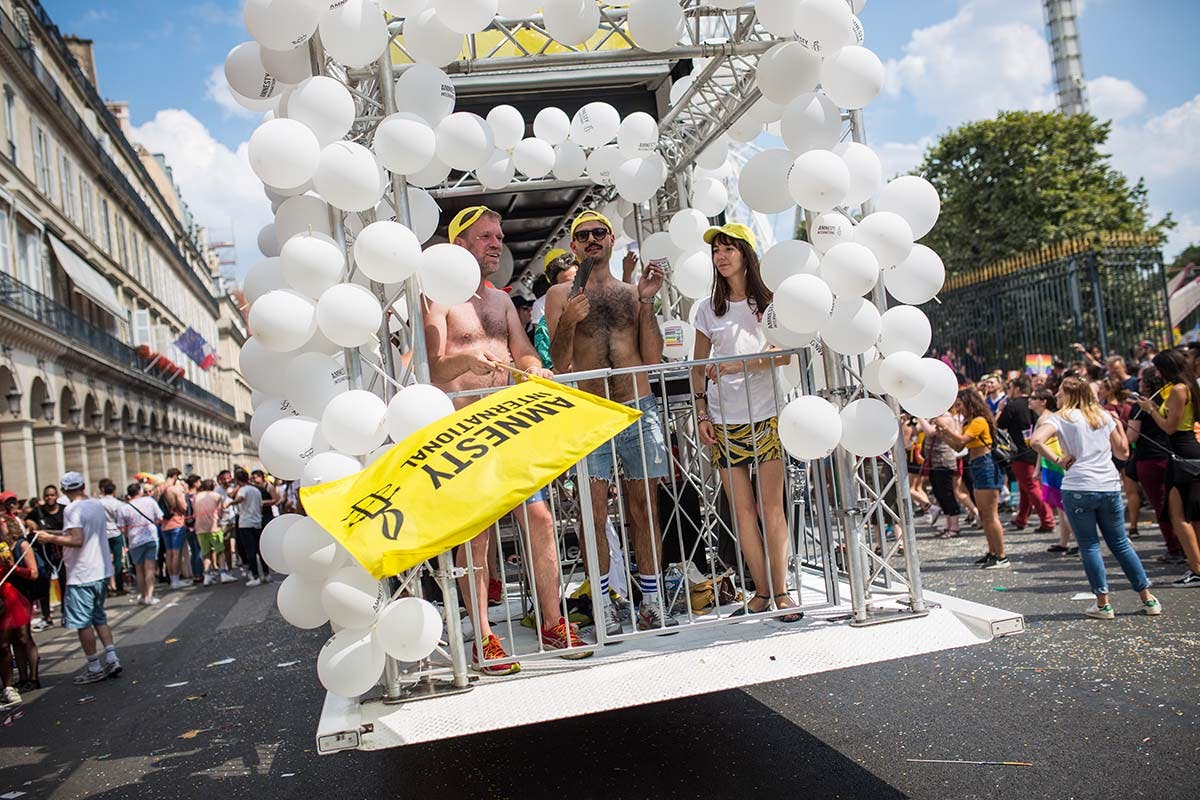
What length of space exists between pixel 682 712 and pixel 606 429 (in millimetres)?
2798

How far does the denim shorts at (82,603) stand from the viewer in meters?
9.26

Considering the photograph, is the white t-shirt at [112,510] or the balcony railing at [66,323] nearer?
the white t-shirt at [112,510]

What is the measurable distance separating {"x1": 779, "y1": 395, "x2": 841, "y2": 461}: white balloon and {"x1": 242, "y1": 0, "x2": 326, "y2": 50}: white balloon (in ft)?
8.99

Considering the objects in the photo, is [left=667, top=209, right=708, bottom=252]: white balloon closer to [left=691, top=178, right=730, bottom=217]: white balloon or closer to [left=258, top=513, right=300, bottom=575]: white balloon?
[left=691, top=178, right=730, bottom=217]: white balloon

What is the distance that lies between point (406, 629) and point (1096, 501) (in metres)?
5.48

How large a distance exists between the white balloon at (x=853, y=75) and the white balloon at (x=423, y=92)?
1829 millimetres

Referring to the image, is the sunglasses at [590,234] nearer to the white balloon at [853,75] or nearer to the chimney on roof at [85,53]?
the white balloon at [853,75]

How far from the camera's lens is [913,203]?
487 cm

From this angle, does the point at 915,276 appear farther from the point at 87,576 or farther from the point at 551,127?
the point at 87,576

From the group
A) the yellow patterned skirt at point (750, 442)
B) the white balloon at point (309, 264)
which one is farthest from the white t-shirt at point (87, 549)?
the yellow patterned skirt at point (750, 442)

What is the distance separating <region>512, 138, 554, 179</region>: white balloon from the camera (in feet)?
24.6

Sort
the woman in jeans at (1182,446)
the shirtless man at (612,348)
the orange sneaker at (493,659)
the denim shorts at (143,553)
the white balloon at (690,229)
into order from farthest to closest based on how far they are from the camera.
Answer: the denim shorts at (143,553), the woman in jeans at (1182,446), the white balloon at (690,229), the shirtless man at (612,348), the orange sneaker at (493,659)

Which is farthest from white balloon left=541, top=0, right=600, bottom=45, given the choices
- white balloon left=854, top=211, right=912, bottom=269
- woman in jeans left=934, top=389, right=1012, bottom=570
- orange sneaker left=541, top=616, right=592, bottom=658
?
woman in jeans left=934, top=389, right=1012, bottom=570

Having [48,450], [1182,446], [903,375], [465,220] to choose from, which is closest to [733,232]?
[903,375]
